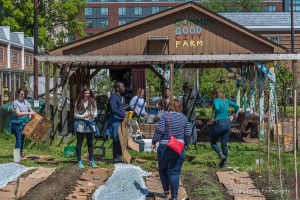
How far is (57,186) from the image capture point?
10078 millimetres

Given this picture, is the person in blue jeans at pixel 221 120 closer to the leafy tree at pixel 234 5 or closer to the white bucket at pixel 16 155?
the white bucket at pixel 16 155

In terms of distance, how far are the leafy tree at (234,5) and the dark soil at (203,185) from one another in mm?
65741

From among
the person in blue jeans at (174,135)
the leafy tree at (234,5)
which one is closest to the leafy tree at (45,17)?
the leafy tree at (234,5)

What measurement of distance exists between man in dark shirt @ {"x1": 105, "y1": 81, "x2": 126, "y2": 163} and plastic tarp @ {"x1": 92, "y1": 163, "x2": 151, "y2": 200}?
1.32 m

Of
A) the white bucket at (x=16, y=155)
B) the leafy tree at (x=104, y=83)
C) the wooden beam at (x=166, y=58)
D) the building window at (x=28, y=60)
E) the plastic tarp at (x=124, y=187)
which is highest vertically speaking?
the building window at (x=28, y=60)

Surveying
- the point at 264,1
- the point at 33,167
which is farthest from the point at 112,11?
the point at 33,167

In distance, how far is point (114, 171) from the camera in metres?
11.9

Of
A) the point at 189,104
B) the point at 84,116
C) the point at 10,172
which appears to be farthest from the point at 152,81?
the point at 10,172

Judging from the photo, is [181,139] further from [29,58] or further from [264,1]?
[264,1]

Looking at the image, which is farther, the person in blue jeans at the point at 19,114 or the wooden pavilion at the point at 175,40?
the wooden pavilion at the point at 175,40

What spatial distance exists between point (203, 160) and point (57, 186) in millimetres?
4793

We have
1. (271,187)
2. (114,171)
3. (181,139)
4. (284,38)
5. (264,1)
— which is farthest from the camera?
(264,1)

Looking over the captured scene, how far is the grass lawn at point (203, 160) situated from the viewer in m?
10.3

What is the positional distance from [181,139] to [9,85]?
3623 centimetres
